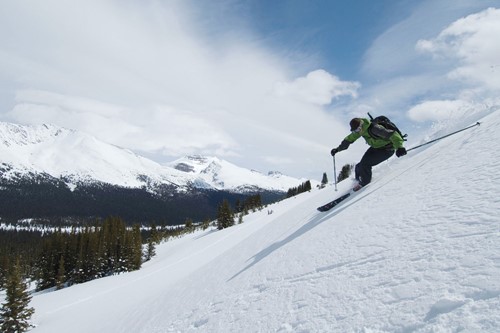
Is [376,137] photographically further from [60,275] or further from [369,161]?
[60,275]

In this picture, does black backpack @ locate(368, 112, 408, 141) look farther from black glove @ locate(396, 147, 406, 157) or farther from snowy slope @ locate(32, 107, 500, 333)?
snowy slope @ locate(32, 107, 500, 333)

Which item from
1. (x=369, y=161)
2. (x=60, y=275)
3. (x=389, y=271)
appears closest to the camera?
(x=389, y=271)

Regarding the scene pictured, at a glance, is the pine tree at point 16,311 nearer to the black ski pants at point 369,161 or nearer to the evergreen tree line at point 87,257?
the evergreen tree line at point 87,257

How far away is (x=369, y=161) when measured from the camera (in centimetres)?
1450

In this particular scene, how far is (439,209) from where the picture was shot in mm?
6711

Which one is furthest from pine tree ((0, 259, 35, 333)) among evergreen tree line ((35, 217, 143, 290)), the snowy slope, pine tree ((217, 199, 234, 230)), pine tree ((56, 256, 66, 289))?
pine tree ((217, 199, 234, 230))

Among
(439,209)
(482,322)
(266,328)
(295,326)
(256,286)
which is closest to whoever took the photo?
(482,322)

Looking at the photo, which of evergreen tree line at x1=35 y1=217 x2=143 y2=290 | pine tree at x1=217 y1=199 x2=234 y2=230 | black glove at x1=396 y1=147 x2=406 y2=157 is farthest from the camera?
pine tree at x1=217 y1=199 x2=234 y2=230

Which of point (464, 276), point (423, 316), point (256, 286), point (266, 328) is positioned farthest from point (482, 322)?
point (256, 286)

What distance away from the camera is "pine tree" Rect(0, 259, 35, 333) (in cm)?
3278

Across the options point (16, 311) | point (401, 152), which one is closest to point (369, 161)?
point (401, 152)

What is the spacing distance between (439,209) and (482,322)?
3.68 m

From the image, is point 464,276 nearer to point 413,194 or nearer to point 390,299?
point 390,299

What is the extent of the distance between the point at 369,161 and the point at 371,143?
31.1 inches
